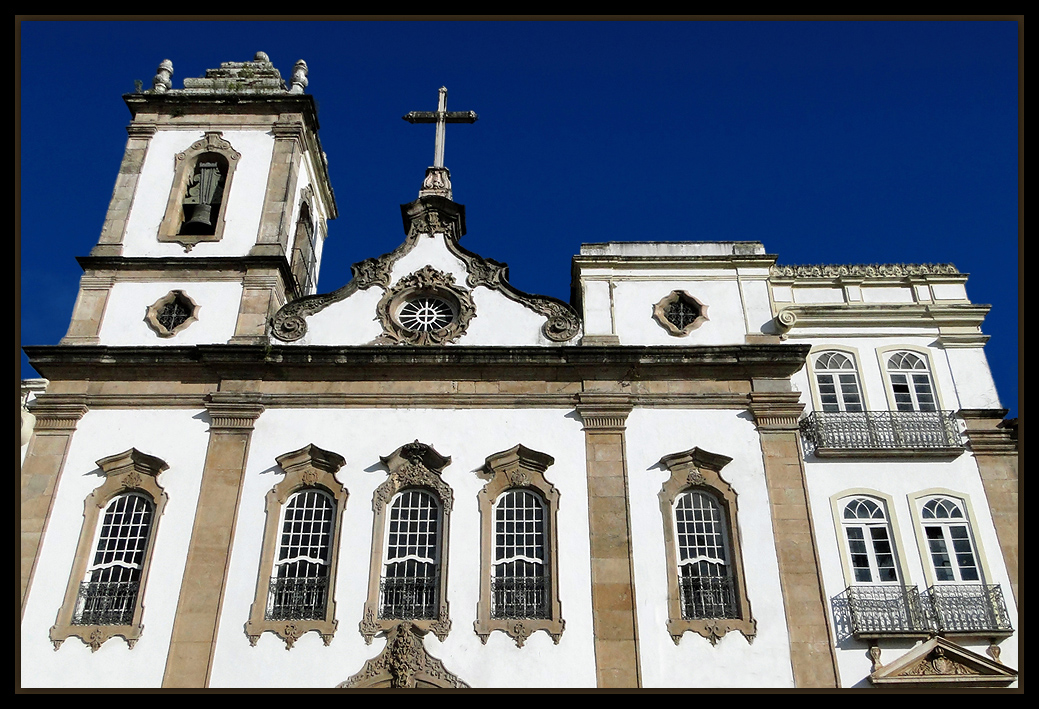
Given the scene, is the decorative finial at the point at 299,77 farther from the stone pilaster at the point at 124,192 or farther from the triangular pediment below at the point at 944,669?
the triangular pediment below at the point at 944,669

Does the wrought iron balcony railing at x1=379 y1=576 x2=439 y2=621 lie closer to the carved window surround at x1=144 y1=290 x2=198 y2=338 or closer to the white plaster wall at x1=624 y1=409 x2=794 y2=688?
the white plaster wall at x1=624 y1=409 x2=794 y2=688

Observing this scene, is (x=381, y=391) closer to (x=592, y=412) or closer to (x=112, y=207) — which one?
(x=592, y=412)

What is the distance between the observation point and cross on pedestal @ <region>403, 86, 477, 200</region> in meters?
21.2

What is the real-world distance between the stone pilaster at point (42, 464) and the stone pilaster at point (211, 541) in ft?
8.49

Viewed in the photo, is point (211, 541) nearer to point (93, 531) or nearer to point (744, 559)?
point (93, 531)

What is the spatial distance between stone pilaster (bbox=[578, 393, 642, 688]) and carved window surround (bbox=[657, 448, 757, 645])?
2.19 ft

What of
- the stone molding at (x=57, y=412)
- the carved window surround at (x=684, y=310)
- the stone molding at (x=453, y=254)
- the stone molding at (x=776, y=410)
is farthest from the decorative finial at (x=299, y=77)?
the stone molding at (x=776, y=410)

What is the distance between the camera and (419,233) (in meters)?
20.4

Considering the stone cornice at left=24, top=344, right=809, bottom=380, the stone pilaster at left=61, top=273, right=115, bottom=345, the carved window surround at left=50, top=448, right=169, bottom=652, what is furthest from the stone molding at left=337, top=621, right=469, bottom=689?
the stone pilaster at left=61, top=273, right=115, bottom=345

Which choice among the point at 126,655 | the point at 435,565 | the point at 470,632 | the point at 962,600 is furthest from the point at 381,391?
the point at 962,600

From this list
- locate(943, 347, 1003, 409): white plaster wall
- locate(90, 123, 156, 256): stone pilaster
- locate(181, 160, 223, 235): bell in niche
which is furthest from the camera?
locate(181, 160, 223, 235): bell in niche

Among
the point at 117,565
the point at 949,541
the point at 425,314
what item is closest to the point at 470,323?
the point at 425,314

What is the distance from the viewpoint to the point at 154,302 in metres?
19.3

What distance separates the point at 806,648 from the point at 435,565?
6.20 m
